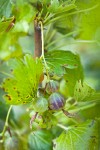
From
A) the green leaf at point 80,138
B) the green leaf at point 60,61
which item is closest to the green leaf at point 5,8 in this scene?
the green leaf at point 60,61

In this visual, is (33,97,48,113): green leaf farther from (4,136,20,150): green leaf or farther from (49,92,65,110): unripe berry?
(4,136,20,150): green leaf

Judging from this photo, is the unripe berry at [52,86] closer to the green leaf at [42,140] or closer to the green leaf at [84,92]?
the green leaf at [84,92]

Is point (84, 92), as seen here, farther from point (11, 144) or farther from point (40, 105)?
point (11, 144)

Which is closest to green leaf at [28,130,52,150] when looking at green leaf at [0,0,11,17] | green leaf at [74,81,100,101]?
green leaf at [74,81,100,101]

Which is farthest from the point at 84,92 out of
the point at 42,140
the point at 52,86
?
the point at 42,140

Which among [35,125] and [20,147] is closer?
[35,125]

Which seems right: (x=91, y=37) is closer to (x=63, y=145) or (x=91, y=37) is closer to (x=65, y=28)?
(x=65, y=28)

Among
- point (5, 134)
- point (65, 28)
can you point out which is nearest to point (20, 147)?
point (5, 134)
